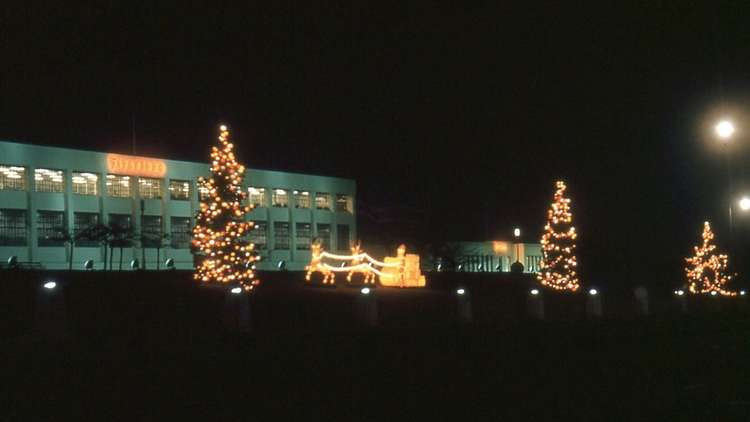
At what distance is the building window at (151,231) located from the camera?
68000 millimetres


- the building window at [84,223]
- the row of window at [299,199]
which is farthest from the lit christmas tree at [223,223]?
the row of window at [299,199]

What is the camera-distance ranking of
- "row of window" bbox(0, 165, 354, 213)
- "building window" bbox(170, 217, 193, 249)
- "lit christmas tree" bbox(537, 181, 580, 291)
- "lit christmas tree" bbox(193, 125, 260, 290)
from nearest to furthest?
"lit christmas tree" bbox(193, 125, 260, 290) → "lit christmas tree" bbox(537, 181, 580, 291) → "row of window" bbox(0, 165, 354, 213) → "building window" bbox(170, 217, 193, 249)

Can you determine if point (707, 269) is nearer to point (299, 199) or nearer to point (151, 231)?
point (299, 199)

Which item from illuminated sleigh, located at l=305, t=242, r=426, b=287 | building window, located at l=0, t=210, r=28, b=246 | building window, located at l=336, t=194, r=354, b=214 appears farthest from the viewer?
building window, located at l=336, t=194, r=354, b=214

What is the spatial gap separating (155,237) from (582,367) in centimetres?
5897

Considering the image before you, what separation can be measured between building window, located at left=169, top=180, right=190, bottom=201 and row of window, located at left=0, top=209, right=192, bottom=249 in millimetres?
2466

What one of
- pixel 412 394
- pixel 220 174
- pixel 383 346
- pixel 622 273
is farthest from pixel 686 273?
pixel 412 394

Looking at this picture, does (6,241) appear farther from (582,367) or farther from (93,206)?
(582,367)

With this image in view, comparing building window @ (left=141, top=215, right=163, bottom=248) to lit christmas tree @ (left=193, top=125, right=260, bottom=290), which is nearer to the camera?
lit christmas tree @ (left=193, top=125, right=260, bottom=290)

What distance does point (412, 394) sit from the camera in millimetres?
12461

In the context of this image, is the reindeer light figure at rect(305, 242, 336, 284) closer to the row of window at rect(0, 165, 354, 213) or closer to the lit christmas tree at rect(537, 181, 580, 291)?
the row of window at rect(0, 165, 354, 213)

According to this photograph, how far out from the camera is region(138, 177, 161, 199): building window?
73562mm

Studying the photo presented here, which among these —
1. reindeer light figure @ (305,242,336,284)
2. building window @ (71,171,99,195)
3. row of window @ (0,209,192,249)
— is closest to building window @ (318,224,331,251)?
row of window @ (0,209,192,249)

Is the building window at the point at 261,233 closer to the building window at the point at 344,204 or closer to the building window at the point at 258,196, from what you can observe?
the building window at the point at 258,196
